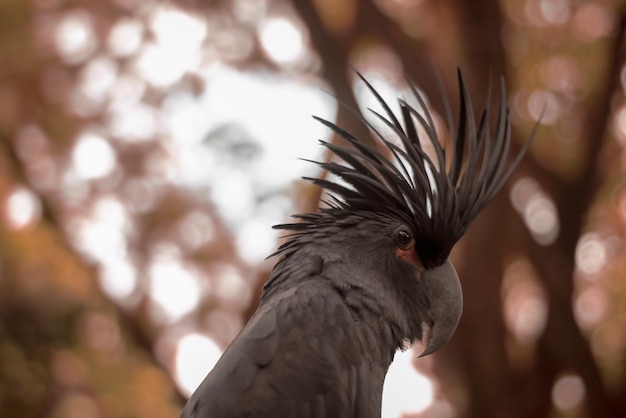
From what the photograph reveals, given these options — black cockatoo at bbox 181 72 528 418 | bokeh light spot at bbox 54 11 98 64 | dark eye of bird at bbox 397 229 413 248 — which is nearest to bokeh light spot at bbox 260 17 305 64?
bokeh light spot at bbox 54 11 98 64

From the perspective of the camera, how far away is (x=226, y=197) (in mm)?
4965

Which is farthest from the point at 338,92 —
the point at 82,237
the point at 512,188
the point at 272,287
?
the point at 272,287

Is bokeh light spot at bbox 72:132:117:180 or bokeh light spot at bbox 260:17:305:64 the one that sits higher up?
bokeh light spot at bbox 260:17:305:64

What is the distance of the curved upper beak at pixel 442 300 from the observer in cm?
214

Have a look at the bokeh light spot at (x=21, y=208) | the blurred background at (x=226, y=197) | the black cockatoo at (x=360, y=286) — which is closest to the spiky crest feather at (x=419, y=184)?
the black cockatoo at (x=360, y=286)

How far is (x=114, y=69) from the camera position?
16.0ft

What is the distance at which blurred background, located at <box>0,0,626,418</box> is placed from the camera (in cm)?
481

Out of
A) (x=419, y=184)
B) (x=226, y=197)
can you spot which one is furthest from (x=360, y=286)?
(x=226, y=197)

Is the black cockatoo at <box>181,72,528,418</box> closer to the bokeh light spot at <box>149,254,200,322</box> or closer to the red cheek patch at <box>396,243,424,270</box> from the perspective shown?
the red cheek patch at <box>396,243,424,270</box>

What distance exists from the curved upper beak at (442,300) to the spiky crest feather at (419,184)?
0.15 ft

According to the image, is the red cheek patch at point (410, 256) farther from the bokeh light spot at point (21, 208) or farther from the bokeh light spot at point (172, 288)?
the bokeh light spot at point (21, 208)

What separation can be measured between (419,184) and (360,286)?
0.43 meters

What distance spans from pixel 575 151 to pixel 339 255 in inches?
134

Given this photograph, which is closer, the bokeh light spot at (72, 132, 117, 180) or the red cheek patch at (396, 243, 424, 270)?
the red cheek patch at (396, 243, 424, 270)
